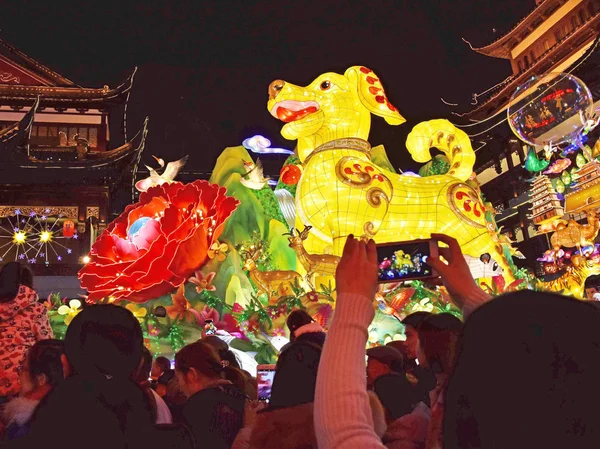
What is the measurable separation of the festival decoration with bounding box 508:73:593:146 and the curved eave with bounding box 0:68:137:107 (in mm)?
15780

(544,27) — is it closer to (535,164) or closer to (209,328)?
(535,164)

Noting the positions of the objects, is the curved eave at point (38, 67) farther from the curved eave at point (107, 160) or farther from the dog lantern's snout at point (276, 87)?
the dog lantern's snout at point (276, 87)

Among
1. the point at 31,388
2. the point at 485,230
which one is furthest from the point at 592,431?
the point at 485,230

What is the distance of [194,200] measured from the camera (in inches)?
388

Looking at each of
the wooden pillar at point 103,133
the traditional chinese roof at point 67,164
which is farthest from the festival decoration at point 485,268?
the wooden pillar at point 103,133

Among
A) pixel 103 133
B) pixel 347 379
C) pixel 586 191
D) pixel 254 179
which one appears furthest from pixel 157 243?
pixel 103 133

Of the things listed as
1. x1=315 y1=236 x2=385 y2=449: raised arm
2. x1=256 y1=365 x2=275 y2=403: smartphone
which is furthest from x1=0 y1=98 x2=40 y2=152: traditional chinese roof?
x1=315 y1=236 x2=385 y2=449: raised arm

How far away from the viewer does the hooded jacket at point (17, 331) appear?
336 centimetres

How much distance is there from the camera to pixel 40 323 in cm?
359

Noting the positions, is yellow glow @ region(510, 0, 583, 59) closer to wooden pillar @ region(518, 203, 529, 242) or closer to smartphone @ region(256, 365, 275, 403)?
wooden pillar @ region(518, 203, 529, 242)

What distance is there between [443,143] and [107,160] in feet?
45.3

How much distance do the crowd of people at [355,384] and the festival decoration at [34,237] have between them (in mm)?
18191

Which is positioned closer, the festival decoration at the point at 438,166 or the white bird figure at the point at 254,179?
the white bird figure at the point at 254,179

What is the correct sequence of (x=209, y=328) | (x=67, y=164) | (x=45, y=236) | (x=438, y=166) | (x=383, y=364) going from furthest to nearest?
1. (x=67, y=164)
2. (x=45, y=236)
3. (x=438, y=166)
4. (x=209, y=328)
5. (x=383, y=364)
